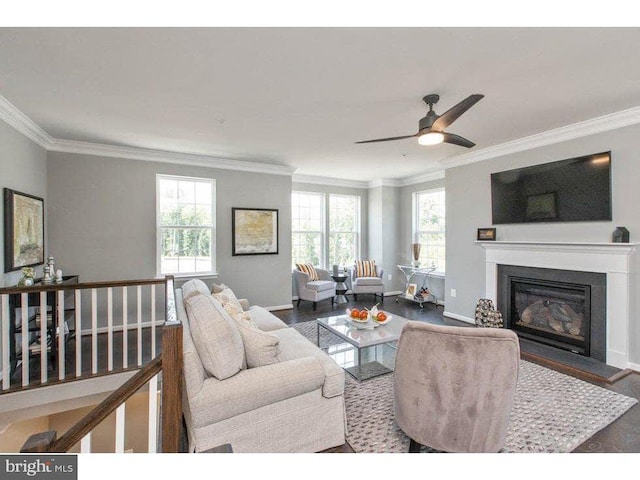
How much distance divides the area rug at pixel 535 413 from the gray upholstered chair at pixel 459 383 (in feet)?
1.18

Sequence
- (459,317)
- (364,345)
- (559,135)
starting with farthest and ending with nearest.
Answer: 1. (459,317)
2. (559,135)
3. (364,345)

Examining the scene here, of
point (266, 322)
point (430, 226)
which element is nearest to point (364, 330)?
point (266, 322)

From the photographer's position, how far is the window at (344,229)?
262 inches

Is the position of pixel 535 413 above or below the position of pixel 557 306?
below

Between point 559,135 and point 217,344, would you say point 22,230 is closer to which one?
point 217,344

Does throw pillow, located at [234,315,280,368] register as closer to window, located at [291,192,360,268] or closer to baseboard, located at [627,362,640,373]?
baseboard, located at [627,362,640,373]

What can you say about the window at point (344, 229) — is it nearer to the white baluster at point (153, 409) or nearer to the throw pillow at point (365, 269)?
the throw pillow at point (365, 269)

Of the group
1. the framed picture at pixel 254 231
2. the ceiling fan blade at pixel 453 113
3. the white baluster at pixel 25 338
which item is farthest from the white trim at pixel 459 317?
the white baluster at pixel 25 338

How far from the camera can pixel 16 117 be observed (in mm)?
2938

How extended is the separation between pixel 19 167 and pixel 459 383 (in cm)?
441

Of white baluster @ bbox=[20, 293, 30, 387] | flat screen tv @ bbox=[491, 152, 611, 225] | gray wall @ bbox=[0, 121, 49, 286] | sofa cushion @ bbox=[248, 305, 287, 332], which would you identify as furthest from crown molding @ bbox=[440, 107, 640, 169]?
gray wall @ bbox=[0, 121, 49, 286]

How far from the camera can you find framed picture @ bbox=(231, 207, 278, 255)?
4.92m

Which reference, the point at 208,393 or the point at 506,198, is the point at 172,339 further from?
the point at 506,198

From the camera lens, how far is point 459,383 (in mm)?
1578
